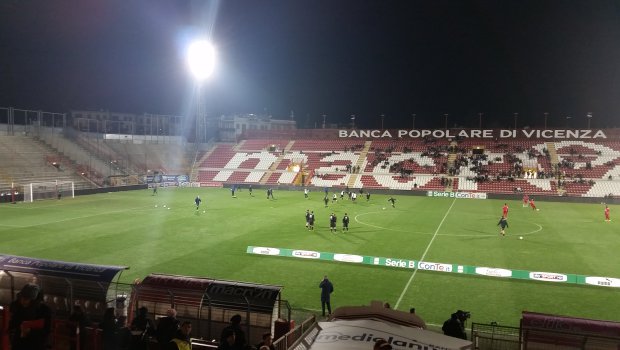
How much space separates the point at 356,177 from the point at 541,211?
2803 cm

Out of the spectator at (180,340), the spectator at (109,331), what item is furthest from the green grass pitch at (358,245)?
the spectator at (180,340)

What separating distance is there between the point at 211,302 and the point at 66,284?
347 cm

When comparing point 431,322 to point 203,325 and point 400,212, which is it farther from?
point 400,212

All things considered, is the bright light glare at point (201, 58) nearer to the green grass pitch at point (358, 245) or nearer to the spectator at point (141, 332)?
the green grass pitch at point (358, 245)

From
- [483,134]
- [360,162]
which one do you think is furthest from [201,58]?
[483,134]

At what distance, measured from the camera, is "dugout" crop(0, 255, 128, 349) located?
10625 millimetres

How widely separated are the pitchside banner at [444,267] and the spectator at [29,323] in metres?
15.2

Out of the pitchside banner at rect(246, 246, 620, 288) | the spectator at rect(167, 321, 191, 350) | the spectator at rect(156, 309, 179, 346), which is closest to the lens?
the spectator at rect(167, 321, 191, 350)

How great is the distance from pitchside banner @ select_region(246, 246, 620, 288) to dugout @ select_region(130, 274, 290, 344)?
37.6 feet

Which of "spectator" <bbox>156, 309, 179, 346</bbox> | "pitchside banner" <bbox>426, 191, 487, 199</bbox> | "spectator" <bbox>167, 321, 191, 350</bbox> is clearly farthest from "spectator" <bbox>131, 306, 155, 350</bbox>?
"pitchside banner" <bbox>426, 191, 487, 199</bbox>

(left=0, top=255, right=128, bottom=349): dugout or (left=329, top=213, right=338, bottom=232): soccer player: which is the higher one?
(left=0, top=255, right=128, bottom=349): dugout

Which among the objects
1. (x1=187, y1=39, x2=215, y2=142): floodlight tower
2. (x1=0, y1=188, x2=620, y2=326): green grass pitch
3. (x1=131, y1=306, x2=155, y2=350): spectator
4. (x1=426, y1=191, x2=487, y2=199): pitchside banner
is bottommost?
(x1=0, y1=188, x2=620, y2=326): green grass pitch

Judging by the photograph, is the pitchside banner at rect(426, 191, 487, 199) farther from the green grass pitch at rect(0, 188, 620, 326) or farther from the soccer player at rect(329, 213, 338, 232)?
the soccer player at rect(329, 213, 338, 232)

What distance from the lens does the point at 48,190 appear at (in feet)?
158
